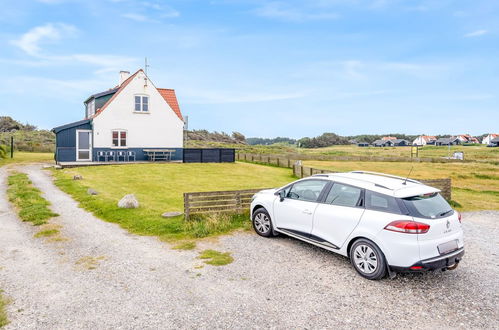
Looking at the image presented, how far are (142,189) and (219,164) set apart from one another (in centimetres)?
1297

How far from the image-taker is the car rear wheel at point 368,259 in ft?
19.7

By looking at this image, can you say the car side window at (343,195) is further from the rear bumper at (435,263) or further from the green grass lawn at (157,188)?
the green grass lawn at (157,188)

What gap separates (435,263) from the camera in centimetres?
571

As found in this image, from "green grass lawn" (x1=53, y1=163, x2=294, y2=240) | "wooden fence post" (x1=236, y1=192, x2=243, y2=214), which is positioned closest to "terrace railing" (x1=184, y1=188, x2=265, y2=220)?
"wooden fence post" (x1=236, y1=192, x2=243, y2=214)

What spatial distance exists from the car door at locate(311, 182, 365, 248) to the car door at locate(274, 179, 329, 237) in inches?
9.5

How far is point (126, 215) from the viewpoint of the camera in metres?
11.2

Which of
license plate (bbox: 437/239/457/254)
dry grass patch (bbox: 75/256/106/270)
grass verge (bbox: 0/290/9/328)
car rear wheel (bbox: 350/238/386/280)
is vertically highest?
license plate (bbox: 437/239/457/254)

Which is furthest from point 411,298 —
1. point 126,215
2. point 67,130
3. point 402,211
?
point 67,130

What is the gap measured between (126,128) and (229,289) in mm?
25351

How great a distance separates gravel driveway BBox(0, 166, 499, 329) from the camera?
4.89m

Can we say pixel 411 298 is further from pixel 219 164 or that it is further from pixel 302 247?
pixel 219 164

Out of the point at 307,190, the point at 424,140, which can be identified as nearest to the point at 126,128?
the point at 307,190

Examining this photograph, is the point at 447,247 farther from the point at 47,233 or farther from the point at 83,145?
the point at 83,145

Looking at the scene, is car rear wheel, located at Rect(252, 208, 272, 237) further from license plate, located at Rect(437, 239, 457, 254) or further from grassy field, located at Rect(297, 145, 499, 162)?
grassy field, located at Rect(297, 145, 499, 162)
